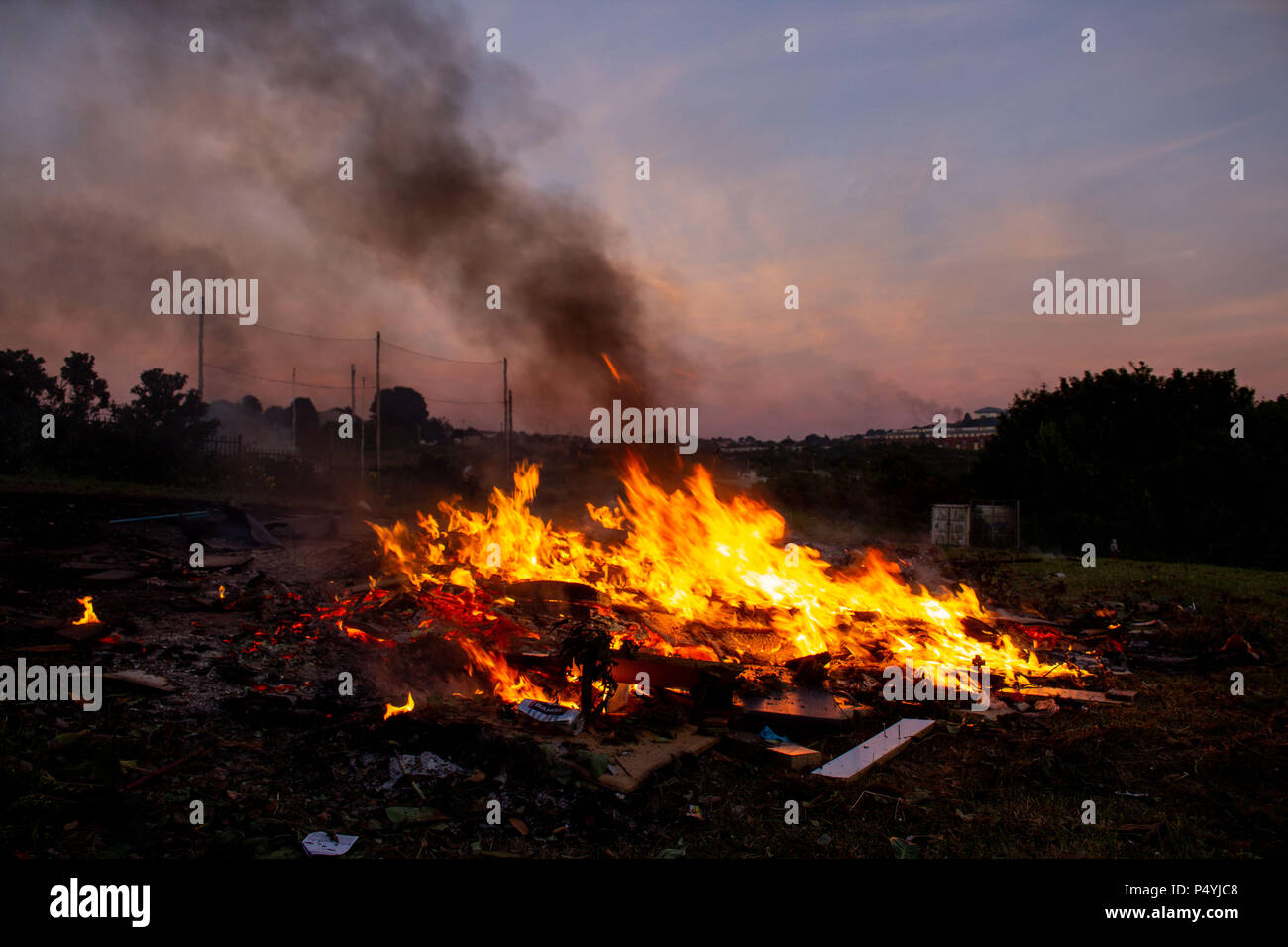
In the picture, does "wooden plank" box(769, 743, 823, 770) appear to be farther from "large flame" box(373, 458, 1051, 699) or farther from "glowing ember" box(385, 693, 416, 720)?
"glowing ember" box(385, 693, 416, 720)

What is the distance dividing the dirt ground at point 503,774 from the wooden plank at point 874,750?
0.34ft

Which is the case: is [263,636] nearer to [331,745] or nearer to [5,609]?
[5,609]

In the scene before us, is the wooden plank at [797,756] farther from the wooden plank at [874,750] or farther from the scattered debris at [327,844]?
the scattered debris at [327,844]

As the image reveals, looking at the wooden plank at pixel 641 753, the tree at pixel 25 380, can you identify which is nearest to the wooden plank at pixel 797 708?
the wooden plank at pixel 641 753

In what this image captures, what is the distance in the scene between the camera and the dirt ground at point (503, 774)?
164 inches

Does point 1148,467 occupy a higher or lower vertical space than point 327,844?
higher

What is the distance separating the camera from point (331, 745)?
5.21 m

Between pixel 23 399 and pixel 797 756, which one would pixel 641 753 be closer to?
pixel 797 756

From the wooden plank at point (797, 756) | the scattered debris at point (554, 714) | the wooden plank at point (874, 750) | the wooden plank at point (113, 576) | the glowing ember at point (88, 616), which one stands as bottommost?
the wooden plank at point (874, 750)

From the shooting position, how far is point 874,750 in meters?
5.73

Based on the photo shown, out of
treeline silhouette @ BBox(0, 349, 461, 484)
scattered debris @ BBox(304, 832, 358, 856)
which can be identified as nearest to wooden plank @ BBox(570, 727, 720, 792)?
scattered debris @ BBox(304, 832, 358, 856)

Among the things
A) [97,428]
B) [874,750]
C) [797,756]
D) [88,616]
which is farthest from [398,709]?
[97,428]

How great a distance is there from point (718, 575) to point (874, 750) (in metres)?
4.73
